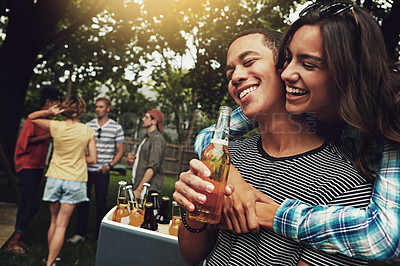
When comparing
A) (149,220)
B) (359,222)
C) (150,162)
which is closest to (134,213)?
(149,220)

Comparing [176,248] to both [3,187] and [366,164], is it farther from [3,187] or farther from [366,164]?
[3,187]

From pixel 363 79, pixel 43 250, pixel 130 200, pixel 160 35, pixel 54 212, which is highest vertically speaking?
pixel 160 35

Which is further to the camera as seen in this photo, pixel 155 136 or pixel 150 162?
pixel 155 136

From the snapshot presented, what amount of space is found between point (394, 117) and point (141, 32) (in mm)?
8136

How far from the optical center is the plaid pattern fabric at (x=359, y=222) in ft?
2.87

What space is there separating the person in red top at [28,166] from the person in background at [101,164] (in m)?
0.76

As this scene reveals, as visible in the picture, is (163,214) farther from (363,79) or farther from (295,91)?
(363,79)

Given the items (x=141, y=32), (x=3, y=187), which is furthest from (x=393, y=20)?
(x=3, y=187)

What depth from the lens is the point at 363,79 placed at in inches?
39.6

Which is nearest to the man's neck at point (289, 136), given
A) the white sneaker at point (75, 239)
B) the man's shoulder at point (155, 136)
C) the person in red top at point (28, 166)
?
the man's shoulder at point (155, 136)

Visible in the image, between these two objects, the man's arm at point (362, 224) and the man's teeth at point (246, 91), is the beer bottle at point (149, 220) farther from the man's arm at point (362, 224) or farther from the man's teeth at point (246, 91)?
the man's arm at point (362, 224)

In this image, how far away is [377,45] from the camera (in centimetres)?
102

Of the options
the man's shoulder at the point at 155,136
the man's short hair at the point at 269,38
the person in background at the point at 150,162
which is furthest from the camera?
the man's shoulder at the point at 155,136

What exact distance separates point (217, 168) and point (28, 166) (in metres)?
4.16
